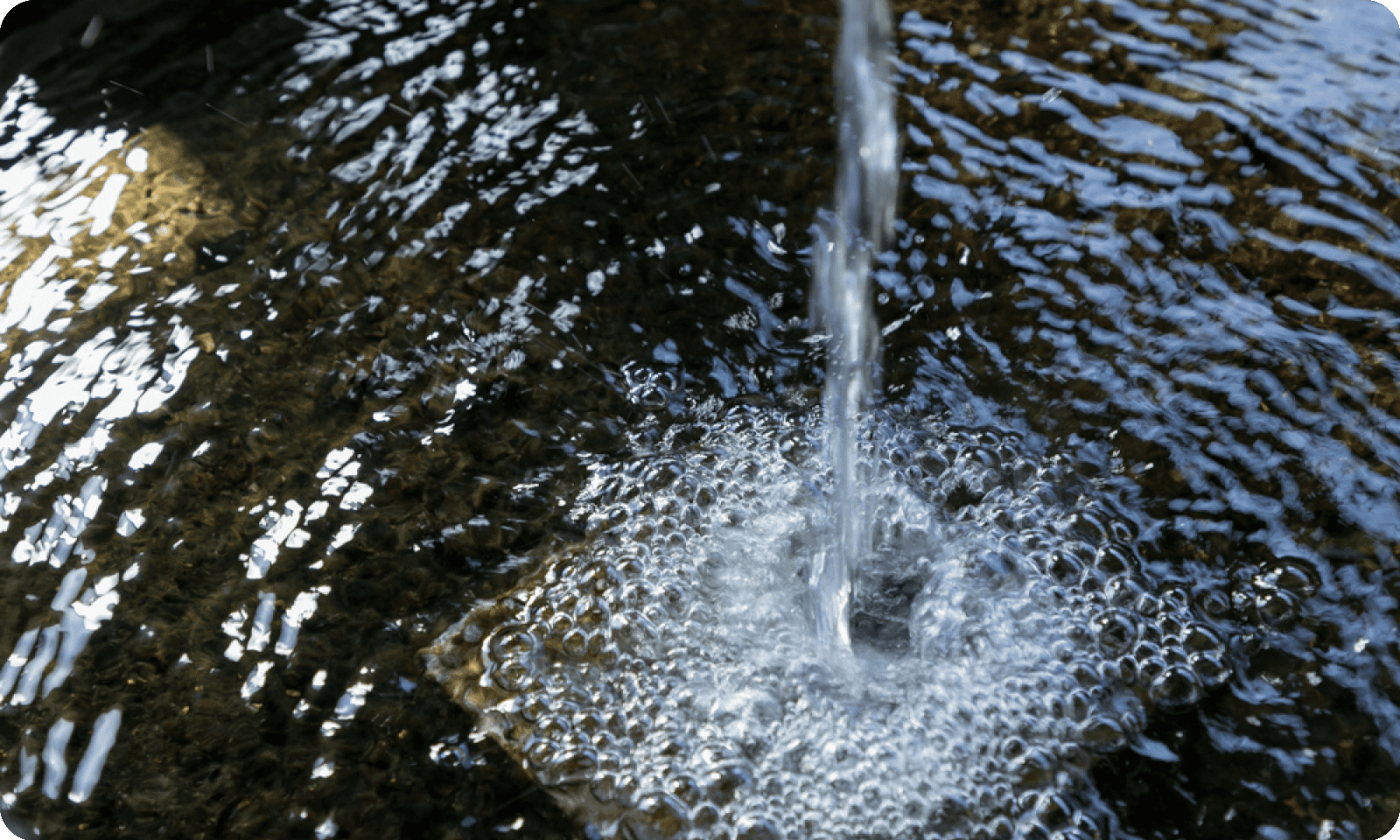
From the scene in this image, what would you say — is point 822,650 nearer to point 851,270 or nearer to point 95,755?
point 851,270

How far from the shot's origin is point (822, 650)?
111cm

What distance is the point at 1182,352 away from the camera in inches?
50.0

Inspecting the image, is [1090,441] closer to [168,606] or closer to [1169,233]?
[1169,233]

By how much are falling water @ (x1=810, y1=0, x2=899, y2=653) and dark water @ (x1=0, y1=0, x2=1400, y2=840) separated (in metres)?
0.03

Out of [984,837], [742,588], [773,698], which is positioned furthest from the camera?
[742,588]

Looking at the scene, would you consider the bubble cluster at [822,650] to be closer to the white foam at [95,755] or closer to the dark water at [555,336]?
the dark water at [555,336]

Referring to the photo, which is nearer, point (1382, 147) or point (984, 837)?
point (984, 837)

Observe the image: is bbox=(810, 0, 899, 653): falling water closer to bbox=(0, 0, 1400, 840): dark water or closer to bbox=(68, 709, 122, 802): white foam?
bbox=(0, 0, 1400, 840): dark water

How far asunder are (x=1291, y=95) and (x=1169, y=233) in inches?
13.4

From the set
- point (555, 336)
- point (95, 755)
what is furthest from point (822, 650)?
point (95, 755)

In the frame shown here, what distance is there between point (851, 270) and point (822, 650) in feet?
1.62

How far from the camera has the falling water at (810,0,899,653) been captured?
1185 millimetres

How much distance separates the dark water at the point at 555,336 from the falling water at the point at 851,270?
0.03 metres

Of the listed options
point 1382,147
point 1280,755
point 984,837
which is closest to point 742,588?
point 984,837
